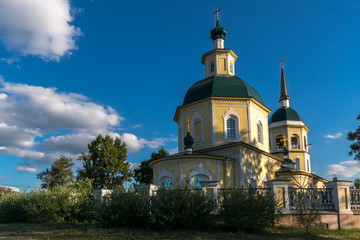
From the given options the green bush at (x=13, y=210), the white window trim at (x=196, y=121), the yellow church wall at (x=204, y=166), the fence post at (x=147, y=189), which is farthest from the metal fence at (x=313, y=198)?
the green bush at (x=13, y=210)

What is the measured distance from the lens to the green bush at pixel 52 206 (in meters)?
14.6

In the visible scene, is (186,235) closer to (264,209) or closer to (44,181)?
(264,209)

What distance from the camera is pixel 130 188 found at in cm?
1165

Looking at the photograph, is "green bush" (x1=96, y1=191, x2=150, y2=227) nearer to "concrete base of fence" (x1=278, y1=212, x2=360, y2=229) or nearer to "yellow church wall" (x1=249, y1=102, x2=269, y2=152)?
"concrete base of fence" (x1=278, y1=212, x2=360, y2=229)

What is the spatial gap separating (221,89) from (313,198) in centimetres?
1007

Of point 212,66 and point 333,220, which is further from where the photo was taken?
point 212,66

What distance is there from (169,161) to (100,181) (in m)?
16.5

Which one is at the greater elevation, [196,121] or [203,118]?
[203,118]

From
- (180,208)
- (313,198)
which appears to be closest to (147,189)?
(180,208)

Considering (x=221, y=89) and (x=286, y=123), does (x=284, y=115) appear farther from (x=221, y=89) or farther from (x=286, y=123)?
(x=221, y=89)

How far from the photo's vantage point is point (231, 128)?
20344 mm

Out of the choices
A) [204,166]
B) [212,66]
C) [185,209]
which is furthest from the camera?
[212,66]

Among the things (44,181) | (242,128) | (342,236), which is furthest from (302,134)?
(44,181)

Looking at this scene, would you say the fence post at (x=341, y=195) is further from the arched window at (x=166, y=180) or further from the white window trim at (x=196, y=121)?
the white window trim at (x=196, y=121)
